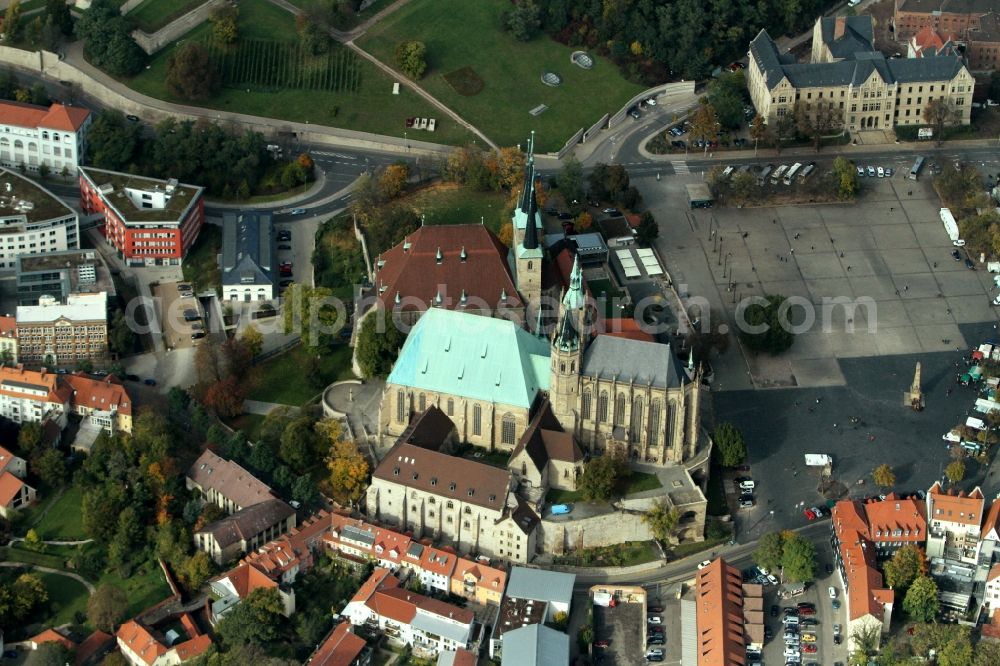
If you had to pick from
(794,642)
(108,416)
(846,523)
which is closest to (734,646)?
(794,642)

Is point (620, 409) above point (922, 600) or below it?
above

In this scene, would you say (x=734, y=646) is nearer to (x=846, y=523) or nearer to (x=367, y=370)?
(x=846, y=523)

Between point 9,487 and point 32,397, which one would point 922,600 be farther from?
point 32,397

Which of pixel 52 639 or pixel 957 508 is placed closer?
pixel 52 639

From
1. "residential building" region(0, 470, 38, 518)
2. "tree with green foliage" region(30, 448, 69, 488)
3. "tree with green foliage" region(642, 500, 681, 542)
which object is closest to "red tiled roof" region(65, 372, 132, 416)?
"tree with green foliage" region(30, 448, 69, 488)

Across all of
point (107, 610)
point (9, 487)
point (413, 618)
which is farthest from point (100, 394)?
point (413, 618)
